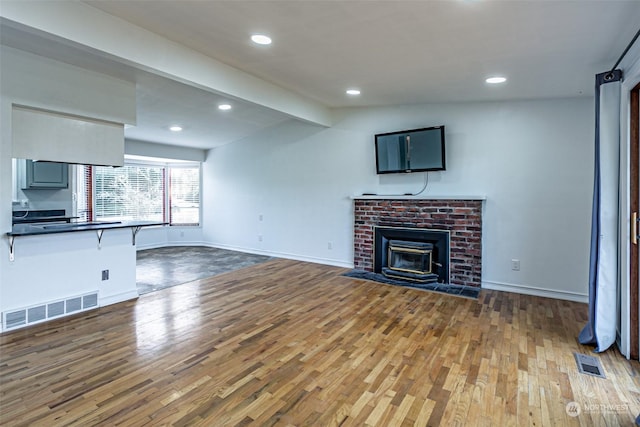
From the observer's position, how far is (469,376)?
2.32 meters

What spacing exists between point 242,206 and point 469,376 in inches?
226

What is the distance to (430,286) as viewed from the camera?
4523 mm

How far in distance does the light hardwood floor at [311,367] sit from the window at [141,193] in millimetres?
4078

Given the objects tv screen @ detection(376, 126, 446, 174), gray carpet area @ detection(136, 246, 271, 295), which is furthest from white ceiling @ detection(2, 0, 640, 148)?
gray carpet area @ detection(136, 246, 271, 295)

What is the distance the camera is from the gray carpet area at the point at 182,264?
488 centimetres

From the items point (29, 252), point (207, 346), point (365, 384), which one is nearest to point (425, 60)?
point (365, 384)

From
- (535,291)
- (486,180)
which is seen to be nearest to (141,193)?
(486,180)

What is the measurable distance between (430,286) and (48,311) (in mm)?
4309

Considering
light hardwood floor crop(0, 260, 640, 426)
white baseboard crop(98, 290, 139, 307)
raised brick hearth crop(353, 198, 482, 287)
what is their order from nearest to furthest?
light hardwood floor crop(0, 260, 640, 426) < white baseboard crop(98, 290, 139, 307) < raised brick hearth crop(353, 198, 482, 287)

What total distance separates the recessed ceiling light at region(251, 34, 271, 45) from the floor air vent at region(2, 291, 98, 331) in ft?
10.3

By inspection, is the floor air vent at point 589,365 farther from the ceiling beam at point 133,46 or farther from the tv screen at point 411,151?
the ceiling beam at point 133,46

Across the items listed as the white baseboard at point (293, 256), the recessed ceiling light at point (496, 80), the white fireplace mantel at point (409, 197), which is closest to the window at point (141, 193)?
the white baseboard at point (293, 256)

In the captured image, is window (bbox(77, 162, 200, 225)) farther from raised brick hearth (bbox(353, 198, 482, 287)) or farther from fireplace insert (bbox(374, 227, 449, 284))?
fireplace insert (bbox(374, 227, 449, 284))

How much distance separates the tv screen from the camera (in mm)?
4684
